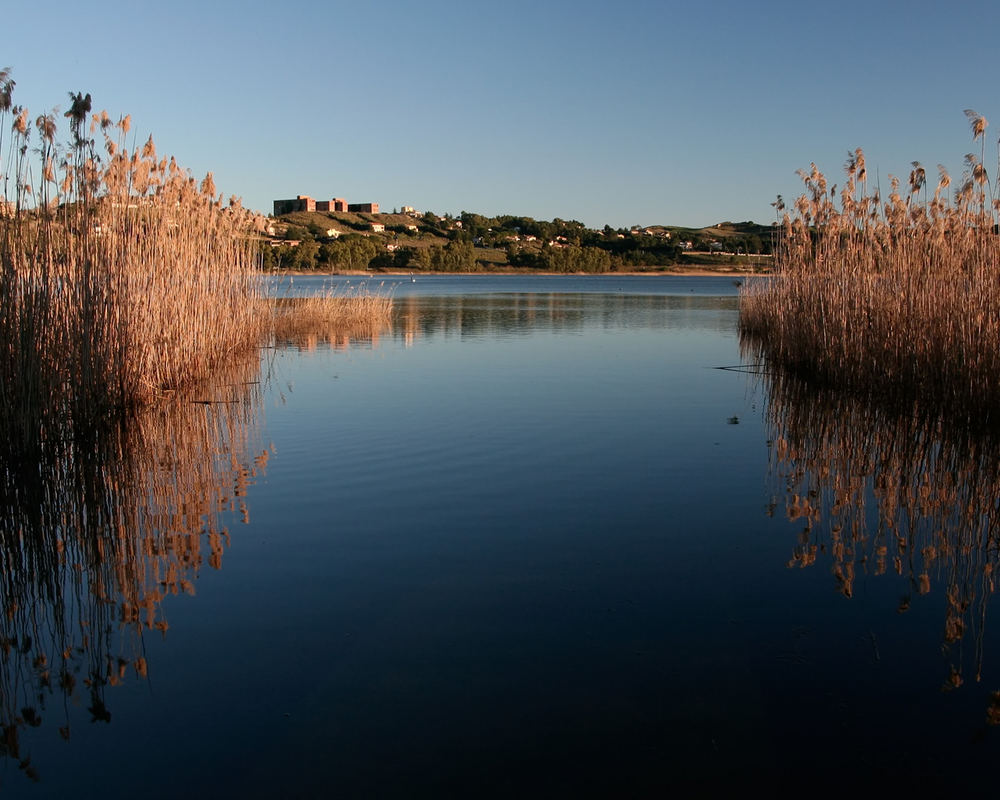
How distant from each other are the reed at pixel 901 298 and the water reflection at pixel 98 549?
5965 mm

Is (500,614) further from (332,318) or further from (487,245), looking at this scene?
(487,245)

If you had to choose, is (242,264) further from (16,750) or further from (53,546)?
(16,750)

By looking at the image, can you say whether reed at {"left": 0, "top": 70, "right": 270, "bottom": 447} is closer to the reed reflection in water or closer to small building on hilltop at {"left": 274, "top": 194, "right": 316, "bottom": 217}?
the reed reflection in water

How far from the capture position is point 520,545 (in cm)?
431

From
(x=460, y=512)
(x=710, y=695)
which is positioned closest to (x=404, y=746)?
(x=710, y=695)

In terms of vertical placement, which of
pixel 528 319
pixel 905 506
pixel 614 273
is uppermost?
pixel 614 273

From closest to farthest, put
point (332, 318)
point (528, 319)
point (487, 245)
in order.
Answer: point (332, 318) < point (528, 319) < point (487, 245)

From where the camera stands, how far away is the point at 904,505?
16.1 ft

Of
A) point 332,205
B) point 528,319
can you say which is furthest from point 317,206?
point 528,319

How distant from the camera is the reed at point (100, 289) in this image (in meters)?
5.60

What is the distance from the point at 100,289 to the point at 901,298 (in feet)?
24.8

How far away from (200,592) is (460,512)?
166cm

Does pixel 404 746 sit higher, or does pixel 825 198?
pixel 825 198

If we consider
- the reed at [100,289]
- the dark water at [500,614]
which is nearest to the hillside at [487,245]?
the reed at [100,289]
